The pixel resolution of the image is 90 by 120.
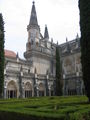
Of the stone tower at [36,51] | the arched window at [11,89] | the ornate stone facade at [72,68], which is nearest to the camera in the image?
the arched window at [11,89]

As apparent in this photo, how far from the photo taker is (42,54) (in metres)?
50.6

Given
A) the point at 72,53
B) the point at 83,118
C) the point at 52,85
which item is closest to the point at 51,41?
the point at 72,53

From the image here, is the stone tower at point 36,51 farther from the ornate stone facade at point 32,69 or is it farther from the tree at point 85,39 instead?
the tree at point 85,39

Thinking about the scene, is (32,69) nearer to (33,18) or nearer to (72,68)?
(72,68)

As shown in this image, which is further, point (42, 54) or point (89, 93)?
point (42, 54)

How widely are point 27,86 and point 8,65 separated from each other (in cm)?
689

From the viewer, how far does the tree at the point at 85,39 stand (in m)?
14.5

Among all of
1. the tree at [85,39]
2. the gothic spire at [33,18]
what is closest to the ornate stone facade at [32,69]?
the gothic spire at [33,18]

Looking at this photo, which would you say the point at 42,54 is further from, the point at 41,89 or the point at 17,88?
the point at 17,88

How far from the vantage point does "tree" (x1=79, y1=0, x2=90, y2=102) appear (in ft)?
47.7

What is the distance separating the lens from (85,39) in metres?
14.9

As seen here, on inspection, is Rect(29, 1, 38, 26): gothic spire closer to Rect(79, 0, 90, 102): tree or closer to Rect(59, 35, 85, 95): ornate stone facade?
Rect(59, 35, 85, 95): ornate stone facade

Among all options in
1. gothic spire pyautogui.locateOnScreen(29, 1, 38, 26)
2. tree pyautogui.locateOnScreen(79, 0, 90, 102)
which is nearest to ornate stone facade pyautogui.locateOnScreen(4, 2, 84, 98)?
gothic spire pyautogui.locateOnScreen(29, 1, 38, 26)

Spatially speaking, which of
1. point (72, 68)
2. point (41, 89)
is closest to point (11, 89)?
point (41, 89)
